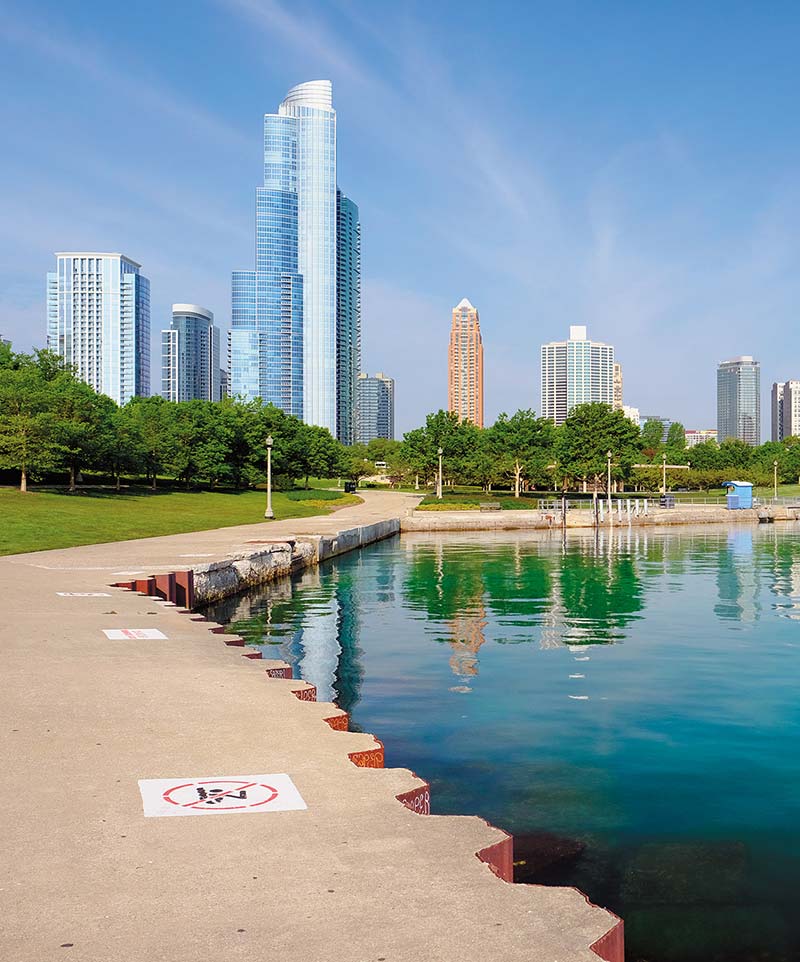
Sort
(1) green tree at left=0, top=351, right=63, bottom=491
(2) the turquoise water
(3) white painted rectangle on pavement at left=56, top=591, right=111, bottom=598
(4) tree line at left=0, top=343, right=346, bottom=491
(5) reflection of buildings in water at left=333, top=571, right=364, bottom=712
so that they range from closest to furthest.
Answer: (2) the turquoise water → (5) reflection of buildings in water at left=333, top=571, right=364, bottom=712 → (3) white painted rectangle on pavement at left=56, top=591, right=111, bottom=598 → (1) green tree at left=0, top=351, right=63, bottom=491 → (4) tree line at left=0, top=343, right=346, bottom=491

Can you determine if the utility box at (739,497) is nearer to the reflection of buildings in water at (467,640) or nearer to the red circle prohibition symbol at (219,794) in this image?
the reflection of buildings in water at (467,640)

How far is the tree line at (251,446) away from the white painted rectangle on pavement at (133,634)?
48.4 metres

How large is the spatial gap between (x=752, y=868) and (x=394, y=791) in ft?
12.6

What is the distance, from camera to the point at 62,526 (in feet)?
127

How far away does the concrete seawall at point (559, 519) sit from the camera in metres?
63.8

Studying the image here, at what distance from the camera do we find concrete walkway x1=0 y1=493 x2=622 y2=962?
14.8ft

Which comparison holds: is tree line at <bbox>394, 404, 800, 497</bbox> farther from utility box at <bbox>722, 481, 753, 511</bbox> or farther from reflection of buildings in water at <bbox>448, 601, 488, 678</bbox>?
reflection of buildings in water at <bbox>448, 601, 488, 678</bbox>

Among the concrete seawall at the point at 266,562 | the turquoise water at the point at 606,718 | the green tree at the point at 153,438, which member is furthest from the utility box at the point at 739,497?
the turquoise water at the point at 606,718

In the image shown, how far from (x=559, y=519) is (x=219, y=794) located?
62726 mm

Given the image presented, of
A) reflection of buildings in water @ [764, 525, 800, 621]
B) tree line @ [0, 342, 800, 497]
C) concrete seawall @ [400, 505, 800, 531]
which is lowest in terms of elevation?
reflection of buildings in water @ [764, 525, 800, 621]

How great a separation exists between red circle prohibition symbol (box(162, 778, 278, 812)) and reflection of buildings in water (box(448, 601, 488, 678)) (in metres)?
9.98

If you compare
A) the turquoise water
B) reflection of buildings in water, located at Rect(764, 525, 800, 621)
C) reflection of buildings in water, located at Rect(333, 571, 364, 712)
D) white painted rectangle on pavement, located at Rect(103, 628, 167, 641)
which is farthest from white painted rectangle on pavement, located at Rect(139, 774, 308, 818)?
reflection of buildings in water, located at Rect(764, 525, 800, 621)

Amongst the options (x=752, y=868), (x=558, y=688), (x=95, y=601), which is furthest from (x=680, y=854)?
(x=95, y=601)

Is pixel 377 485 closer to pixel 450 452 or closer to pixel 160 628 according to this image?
pixel 450 452
